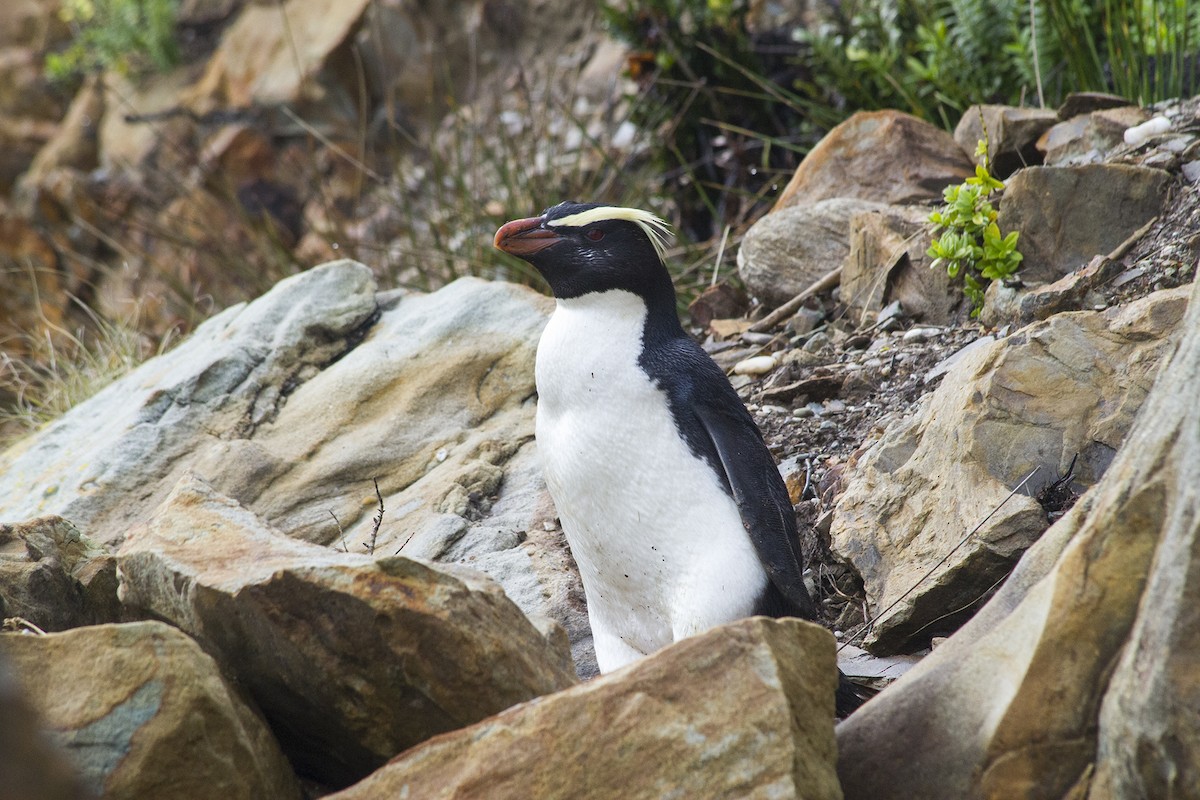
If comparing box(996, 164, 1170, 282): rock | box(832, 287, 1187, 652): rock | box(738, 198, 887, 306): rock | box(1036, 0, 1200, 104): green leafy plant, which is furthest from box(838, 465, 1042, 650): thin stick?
box(1036, 0, 1200, 104): green leafy plant

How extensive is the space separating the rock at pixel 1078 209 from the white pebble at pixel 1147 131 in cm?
46

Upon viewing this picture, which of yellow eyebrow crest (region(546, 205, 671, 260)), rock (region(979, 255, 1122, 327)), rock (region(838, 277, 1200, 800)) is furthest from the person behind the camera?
rock (region(979, 255, 1122, 327))

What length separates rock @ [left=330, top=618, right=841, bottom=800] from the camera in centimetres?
181

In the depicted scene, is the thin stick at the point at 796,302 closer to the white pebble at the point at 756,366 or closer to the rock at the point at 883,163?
the white pebble at the point at 756,366

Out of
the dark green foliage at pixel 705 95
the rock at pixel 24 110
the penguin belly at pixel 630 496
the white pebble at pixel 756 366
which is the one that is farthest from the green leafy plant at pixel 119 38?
the penguin belly at pixel 630 496

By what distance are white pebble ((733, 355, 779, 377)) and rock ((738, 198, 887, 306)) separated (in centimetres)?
52

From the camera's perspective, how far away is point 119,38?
1065cm

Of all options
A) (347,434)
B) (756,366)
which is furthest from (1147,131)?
(347,434)

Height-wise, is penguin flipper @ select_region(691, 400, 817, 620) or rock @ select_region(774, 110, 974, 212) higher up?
rock @ select_region(774, 110, 974, 212)

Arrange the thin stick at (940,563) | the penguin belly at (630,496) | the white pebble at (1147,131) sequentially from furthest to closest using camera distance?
the white pebble at (1147,131)
the penguin belly at (630,496)
the thin stick at (940,563)

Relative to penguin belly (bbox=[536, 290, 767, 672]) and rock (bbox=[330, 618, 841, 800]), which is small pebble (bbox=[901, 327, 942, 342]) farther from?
rock (bbox=[330, 618, 841, 800])

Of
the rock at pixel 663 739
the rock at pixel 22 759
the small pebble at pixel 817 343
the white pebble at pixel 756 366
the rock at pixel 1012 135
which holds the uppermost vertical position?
the rock at pixel 22 759

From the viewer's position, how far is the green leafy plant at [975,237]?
3.82 metres

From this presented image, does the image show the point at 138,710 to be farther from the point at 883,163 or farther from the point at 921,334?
the point at 883,163
